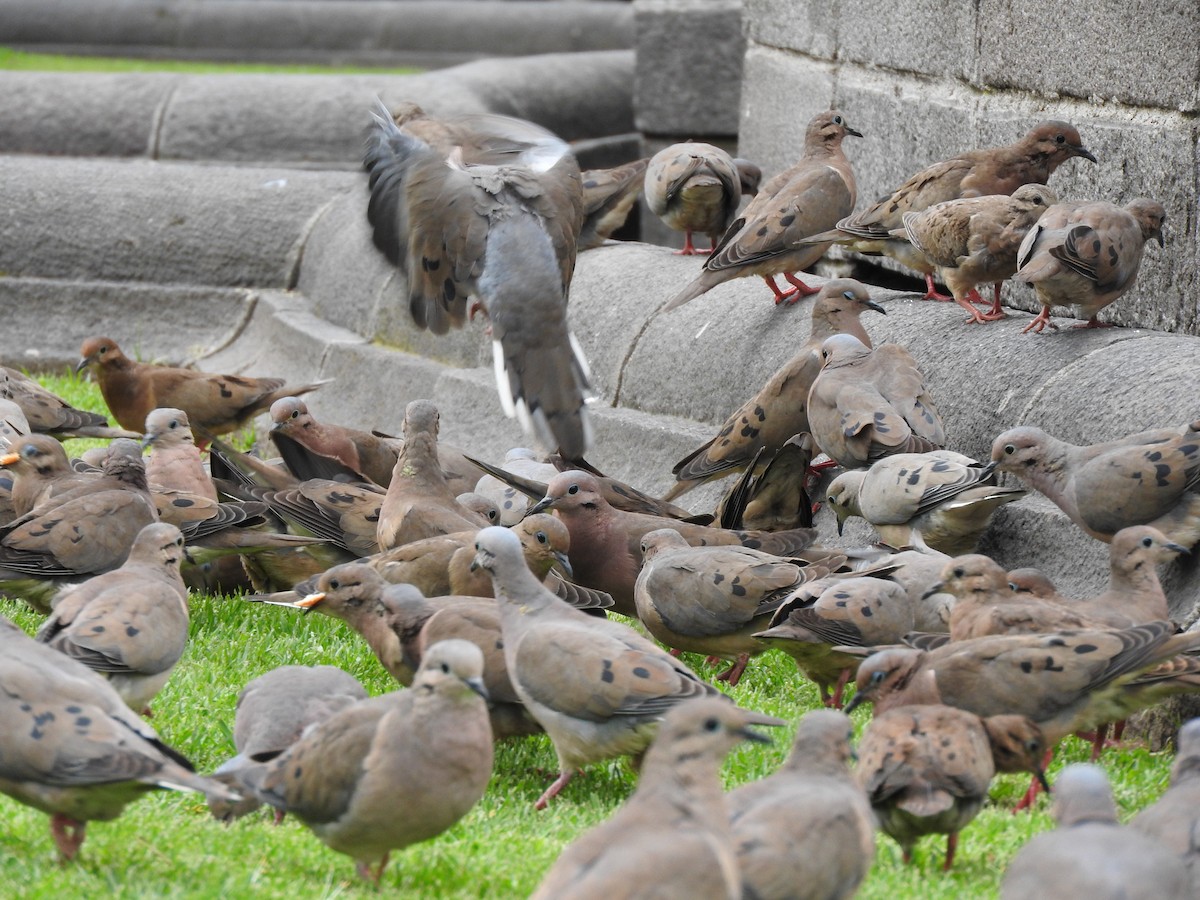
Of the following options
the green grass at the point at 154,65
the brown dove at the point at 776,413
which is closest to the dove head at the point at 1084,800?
the brown dove at the point at 776,413

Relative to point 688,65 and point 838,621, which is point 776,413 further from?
point 688,65

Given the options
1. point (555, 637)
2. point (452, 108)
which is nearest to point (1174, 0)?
point (555, 637)

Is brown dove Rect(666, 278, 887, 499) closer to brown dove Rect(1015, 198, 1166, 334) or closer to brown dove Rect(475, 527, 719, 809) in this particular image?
brown dove Rect(1015, 198, 1166, 334)

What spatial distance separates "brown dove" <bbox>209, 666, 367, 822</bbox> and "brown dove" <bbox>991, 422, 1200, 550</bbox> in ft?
8.64

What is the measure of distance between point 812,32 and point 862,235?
291cm

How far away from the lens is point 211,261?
11852 mm

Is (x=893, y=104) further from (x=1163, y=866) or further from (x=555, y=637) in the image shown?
(x=1163, y=866)

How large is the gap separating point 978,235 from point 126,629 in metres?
3.89

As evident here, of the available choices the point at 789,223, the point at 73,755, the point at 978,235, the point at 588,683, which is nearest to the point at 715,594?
the point at 588,683

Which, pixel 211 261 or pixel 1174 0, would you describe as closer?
pixel 1174 0

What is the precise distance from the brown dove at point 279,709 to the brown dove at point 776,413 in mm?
2864

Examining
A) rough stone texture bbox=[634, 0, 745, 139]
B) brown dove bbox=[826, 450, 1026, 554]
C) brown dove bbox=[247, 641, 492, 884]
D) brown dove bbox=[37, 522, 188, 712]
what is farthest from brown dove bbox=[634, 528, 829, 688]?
rough stone texture bbox=[634, 0, 745, 139]

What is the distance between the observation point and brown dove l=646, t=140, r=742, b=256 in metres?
9.13

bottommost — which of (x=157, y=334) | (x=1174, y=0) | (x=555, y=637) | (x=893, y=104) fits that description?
(x=157, y=334)
